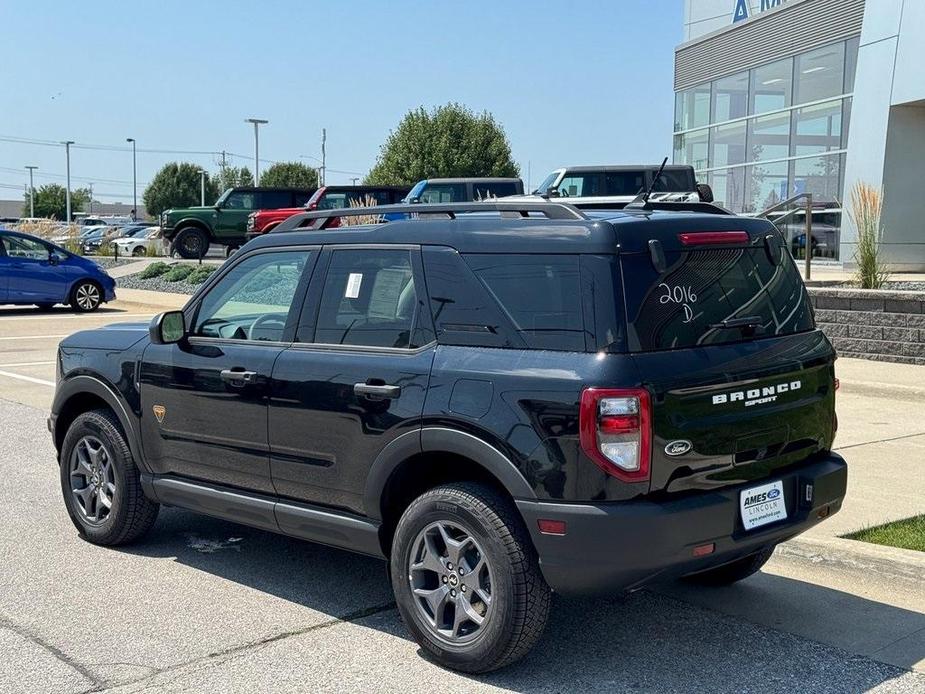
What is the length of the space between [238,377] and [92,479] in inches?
58.8

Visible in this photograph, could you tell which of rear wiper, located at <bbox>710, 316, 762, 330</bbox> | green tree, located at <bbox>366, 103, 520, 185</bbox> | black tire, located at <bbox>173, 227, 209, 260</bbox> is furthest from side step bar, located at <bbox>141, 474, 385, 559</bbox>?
green tree, located at <bbox>366, 103, 520, 185</bbox>

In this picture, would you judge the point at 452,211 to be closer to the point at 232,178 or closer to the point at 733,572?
the point at 733,572

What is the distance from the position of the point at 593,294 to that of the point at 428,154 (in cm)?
5554

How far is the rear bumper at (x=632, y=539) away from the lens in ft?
13.2

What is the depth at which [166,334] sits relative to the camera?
5609 millimetres

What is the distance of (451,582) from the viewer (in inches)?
176

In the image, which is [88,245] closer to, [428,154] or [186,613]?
[428,154]

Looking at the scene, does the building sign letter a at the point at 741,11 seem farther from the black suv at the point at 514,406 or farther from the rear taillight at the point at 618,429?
the rear taillight at the point at 618,429

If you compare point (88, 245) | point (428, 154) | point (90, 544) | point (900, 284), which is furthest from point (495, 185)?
point (428, 154)

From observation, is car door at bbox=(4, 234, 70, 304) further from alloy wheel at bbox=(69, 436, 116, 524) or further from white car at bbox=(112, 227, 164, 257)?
white car at bbox=(112, 227, 164, 257)

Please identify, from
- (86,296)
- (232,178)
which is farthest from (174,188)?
(86,296)

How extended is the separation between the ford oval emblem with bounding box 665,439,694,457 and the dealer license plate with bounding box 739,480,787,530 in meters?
0.38

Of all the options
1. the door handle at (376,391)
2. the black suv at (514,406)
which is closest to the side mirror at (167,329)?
the black suv at (514,406)

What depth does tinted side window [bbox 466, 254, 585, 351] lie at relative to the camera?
4266 millimetres
